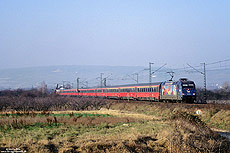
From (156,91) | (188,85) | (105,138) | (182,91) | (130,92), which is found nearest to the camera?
(105,138)

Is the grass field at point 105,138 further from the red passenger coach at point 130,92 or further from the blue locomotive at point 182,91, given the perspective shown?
the red passenger coach at point 130,92

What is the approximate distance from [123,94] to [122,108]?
54.4 ft

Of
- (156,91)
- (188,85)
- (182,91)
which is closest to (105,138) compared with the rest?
(182,91)

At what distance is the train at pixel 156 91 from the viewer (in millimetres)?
48550

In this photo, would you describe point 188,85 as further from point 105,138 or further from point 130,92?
point 105,138

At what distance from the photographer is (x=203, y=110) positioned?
39156mm

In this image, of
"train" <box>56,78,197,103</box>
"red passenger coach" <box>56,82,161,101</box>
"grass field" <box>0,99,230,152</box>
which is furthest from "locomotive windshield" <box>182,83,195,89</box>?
"grass field" <box>0,99,230,152</box>

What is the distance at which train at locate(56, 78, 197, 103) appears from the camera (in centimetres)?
4855

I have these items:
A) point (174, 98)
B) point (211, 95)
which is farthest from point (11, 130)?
point (211, 95)

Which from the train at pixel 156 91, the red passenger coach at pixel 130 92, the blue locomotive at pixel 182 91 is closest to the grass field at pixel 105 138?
the blue locomotive at pixel 182 91

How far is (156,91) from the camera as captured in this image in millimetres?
57500

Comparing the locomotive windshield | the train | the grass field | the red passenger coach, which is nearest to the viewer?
the grass field

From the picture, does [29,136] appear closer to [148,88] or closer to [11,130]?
[11,130]

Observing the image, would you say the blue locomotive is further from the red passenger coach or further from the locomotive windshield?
the red passenger coach
